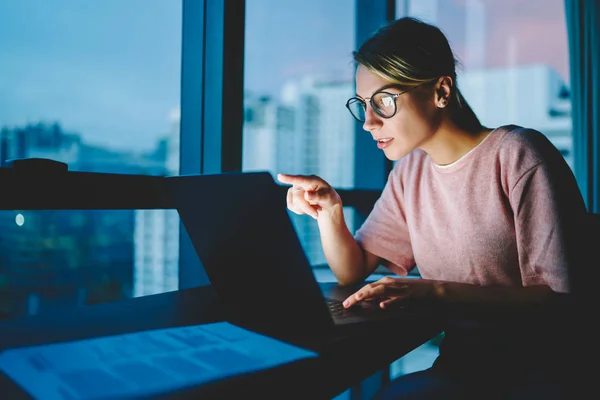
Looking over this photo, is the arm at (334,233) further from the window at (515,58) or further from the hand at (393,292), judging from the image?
the window at (515,58)

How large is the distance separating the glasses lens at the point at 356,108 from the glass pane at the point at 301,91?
7cm

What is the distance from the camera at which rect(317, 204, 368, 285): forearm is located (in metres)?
1.27

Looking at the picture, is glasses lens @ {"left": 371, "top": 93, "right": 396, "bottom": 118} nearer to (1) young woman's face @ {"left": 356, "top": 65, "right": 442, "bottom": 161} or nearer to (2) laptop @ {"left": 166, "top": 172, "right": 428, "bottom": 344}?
(1) young woman's face @ {"left": 356, "top": 65, "right": 442, "bottom": 161}

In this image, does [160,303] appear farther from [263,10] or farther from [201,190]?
[263,10]

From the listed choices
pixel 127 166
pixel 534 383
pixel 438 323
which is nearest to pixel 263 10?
pixel 127 166

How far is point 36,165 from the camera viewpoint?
3.29ft

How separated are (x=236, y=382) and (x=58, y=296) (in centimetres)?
90

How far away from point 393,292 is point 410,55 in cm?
58

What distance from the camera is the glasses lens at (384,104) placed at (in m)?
1.18

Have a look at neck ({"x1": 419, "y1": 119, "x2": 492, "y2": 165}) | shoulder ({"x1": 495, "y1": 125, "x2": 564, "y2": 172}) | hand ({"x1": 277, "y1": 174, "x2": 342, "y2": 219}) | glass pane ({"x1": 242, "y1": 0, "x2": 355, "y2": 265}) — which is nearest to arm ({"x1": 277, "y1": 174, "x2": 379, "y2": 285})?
hand ({"x1": 277, "y1": 174, "x2": 342, "y2": 219})

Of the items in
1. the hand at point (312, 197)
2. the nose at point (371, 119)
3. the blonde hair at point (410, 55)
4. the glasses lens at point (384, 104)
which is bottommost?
the hand at point (312, 197)

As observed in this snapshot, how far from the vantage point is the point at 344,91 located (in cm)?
240

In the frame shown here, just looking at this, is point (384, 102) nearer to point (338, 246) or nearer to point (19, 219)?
point (338, 246)

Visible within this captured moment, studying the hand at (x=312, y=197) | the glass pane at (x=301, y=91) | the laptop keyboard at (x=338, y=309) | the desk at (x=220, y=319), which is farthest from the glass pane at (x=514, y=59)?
the desk at (x=220, y=319)
